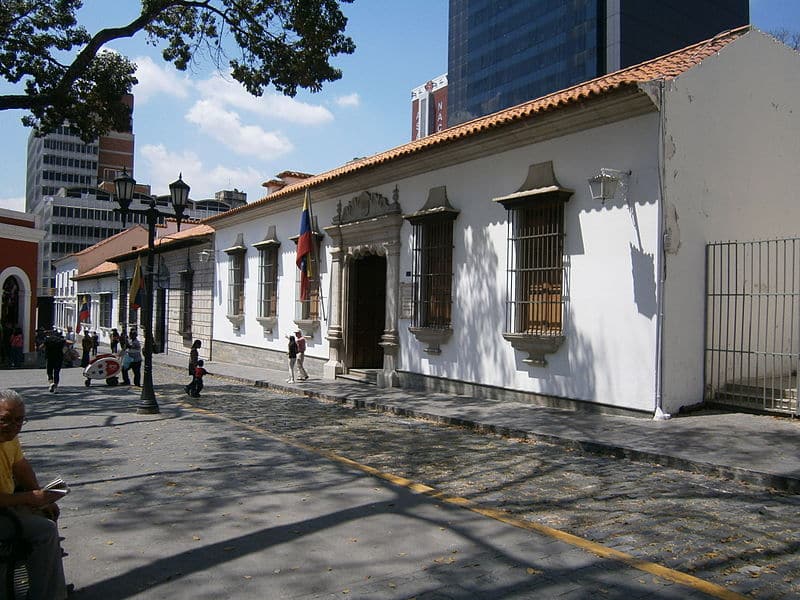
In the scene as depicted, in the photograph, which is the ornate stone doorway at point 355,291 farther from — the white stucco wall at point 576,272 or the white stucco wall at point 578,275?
the white stucco wall at point 578,275

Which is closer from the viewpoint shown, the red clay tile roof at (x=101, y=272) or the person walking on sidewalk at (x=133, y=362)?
the person walking on sidewalk at (x=133, y=362)

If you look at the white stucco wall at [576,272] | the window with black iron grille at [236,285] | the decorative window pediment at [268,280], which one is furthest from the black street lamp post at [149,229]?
the window with black iron grille at [236,285]

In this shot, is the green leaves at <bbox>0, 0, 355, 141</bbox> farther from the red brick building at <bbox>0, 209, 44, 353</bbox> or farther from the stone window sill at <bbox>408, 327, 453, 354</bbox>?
the red brick building at <bbox>0, 209, 44, 353</bbox>

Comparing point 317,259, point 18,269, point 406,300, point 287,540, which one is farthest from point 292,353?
point 18,269

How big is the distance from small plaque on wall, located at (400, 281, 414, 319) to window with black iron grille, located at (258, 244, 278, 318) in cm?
Answer: 671

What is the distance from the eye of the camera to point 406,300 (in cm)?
1366

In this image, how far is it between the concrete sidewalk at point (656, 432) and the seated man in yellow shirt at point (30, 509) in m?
5.70

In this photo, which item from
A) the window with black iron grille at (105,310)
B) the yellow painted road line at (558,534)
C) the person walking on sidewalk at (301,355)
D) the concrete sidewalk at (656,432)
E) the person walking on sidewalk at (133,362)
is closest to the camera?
the yellow painted road line at (558,534)

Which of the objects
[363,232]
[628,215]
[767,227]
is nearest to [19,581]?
[628,215]

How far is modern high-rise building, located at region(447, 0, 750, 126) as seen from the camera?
59.1 metres

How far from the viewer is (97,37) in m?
12.0

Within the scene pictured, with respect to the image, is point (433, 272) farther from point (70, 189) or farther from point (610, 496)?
point (70, 189)

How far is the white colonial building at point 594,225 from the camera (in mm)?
8992

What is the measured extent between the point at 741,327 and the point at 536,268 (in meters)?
3.06
